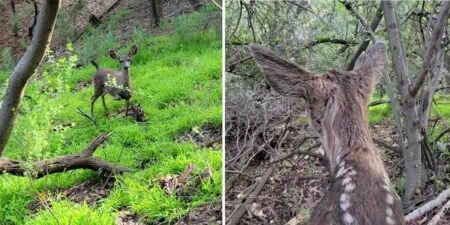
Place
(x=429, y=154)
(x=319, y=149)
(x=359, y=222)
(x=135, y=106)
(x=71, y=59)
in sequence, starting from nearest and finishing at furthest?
(x=359, y=222) < (x=319, y=149) < (x=429, y=154) < (x=71, y=59) < (x=135, y=106)

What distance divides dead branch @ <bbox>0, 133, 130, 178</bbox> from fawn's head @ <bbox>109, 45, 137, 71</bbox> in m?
0.23

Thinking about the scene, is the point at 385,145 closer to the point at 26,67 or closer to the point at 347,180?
the point at 347,180

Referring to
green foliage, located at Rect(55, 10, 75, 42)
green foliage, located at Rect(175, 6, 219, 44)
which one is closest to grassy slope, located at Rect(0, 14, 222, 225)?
green foliage, located at Rect(175, 6, 219, 44)

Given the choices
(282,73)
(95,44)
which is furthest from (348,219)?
(95,44)

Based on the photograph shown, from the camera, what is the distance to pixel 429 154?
1.33 meters

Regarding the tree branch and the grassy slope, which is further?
the grassy slope

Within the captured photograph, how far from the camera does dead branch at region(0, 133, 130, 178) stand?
193 centimetres

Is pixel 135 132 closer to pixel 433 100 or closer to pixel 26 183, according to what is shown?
pixel 26 183

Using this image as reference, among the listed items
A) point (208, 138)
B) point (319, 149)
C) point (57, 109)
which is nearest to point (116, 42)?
point (57, 109)

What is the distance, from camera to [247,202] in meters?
1.31

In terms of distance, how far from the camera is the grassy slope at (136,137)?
1904mm

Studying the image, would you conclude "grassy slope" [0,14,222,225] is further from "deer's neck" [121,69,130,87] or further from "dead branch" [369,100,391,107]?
"dead branch" [369,100,391,107]

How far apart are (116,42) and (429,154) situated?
104 centimetres

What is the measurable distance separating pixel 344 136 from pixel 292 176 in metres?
0.32
